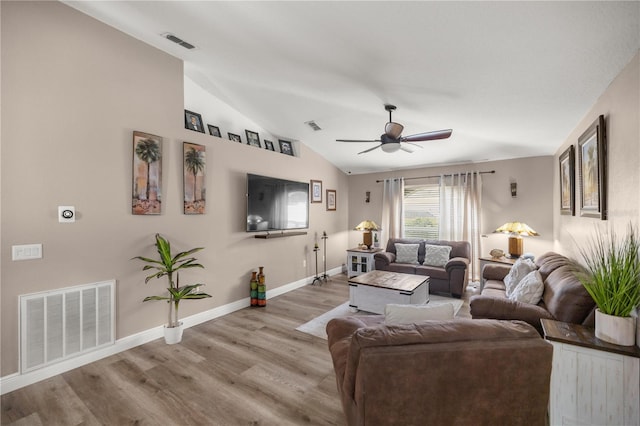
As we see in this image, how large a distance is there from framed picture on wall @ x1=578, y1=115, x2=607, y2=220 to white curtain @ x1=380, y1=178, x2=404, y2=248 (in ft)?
11.3

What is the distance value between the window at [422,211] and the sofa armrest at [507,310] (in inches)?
137

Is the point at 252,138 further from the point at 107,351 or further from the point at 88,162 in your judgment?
the point at 107,351

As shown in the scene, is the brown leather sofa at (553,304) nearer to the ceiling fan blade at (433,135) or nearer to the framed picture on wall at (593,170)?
the framed picture on wall at (593,170)

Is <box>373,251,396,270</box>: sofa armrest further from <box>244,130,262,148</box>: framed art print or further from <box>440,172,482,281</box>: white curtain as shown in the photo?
<box>244,130,262,148</box>: framed art print

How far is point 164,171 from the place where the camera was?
3.28 meters

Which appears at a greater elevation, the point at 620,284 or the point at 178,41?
the point at 178,41

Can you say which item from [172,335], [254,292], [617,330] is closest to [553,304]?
[617,330]

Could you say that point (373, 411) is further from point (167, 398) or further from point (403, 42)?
point (403, 42)

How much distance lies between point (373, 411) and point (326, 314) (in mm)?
2621

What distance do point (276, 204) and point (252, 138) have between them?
120 centimetres

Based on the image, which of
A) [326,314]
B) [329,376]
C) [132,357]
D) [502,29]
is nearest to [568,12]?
[502,29]

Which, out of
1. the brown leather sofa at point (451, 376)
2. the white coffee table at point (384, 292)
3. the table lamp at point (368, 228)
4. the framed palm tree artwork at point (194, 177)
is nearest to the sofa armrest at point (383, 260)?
the table lamp at point (368, 228)

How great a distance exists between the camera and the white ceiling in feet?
5.90

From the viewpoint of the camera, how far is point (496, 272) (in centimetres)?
407
